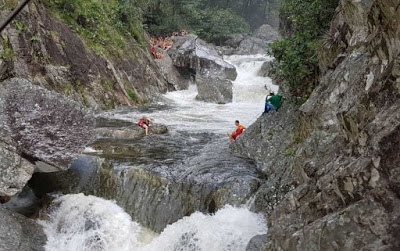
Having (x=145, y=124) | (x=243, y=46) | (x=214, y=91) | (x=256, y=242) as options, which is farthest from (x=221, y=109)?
Result: (x=243, y=46)

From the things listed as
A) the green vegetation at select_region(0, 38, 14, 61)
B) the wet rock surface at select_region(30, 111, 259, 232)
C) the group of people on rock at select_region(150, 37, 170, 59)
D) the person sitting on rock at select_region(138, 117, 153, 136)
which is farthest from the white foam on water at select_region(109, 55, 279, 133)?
the green vegetation at select_region(0, 38, 14, 61)

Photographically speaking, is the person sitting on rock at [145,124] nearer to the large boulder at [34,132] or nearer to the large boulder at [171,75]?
the large boulder at [34,132]

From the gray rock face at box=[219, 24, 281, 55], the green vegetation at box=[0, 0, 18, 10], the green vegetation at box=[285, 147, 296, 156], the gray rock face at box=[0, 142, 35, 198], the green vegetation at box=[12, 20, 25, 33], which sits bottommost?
the gray rock face at box=[0, 142, 35, 198]

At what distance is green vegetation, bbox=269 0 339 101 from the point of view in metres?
9.81

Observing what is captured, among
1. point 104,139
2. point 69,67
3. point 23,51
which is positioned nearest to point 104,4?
point 69,67

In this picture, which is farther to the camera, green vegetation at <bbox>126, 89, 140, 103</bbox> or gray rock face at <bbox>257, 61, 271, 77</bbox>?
gray rock face at <bbox>257, 61, 271, 77</bbox>

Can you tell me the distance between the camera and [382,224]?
371cm

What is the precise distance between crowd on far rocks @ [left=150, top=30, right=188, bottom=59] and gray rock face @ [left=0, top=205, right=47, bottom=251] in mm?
19906

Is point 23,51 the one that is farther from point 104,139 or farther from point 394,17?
point 394,17

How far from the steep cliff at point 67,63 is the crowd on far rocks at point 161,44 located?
15.7 ft

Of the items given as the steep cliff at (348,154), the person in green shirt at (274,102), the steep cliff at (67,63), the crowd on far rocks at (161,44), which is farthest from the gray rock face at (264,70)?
the steep cliff at (348,154)

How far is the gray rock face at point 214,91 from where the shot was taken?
76.1 ft

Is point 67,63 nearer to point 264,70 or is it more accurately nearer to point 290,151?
point 290,151

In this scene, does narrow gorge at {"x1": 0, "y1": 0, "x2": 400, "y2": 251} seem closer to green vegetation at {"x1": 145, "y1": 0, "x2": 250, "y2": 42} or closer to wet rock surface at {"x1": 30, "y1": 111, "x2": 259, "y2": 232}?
wet rock surface at {"x1": 30, "y1": 111, "x2": 259, "y2": 232}
